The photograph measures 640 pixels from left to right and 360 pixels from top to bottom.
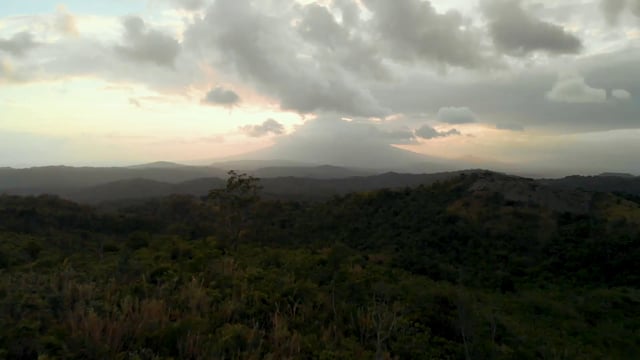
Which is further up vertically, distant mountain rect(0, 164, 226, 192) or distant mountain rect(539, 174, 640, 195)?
distant mountain rect(539, 174, 640, 195)

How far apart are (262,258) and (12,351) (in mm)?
7154

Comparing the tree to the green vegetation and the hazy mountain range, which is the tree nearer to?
the green vegetation

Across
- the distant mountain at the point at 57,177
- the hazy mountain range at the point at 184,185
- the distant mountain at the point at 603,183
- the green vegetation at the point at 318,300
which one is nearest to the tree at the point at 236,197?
the green vegetation at the point at 318,300

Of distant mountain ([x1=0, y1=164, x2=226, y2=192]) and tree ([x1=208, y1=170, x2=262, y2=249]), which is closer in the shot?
tree ([x1=208, y1=170, x2=262, y2=249])

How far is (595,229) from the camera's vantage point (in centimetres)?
2683

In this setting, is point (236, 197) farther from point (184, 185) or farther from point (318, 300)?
point (184, 185)

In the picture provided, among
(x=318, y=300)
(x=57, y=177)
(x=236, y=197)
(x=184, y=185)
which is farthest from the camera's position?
(x=57, y=177)

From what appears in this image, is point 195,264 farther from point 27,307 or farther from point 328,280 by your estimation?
point 27,307

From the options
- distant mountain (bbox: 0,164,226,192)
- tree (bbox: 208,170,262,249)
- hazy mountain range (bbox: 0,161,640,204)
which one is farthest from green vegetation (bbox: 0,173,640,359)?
distant mountain (bbox: 0,164,226,192)

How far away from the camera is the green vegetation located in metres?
4.74

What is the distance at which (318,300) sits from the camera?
6.87 m

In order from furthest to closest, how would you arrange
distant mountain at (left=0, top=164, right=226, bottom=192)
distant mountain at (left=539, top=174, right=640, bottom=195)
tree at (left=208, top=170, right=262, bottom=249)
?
1. distant mountain at (left=0, top=164, right=226, bottom=192)
2. distant mountain at (left=539, top=174, right=640, bottom=195)
3. tree at (left=208, top=170, right=262, bottom=249)

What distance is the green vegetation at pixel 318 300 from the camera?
15.5 feet

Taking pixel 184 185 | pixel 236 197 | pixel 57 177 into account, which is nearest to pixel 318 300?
pixel 236 197
